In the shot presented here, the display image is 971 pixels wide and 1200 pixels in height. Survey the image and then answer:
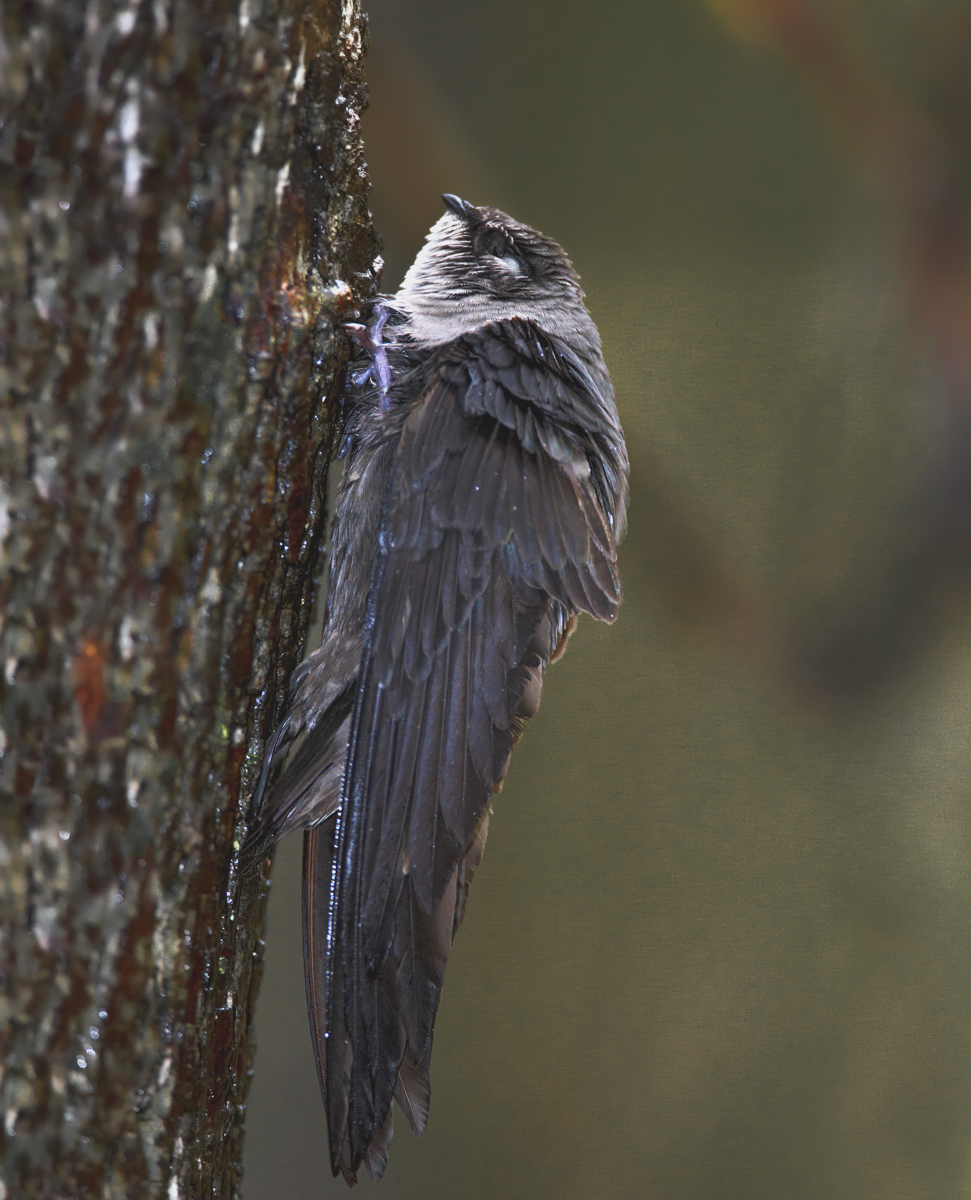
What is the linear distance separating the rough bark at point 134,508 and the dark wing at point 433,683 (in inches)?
5.9

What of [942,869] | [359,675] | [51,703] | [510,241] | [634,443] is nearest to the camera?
[51,703]

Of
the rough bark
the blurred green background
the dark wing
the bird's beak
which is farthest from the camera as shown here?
the blurred green background

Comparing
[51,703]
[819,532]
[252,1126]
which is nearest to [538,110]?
[819,532]

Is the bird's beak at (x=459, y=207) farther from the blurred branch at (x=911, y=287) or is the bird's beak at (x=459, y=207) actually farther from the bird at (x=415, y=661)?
the blurred branch at (x=911, y=287)

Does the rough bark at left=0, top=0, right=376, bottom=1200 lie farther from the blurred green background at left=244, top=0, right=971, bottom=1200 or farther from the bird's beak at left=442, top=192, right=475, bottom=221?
the blurred green background at left=244, top=0, right=971, bottom=1200

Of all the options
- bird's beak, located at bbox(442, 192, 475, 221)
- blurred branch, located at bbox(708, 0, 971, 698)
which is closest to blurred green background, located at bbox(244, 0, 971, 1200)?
blurred branch, located at bbox(708, 0, 971, 698)

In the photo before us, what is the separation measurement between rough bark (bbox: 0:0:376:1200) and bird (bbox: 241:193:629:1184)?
0.15 metres

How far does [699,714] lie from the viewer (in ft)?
6.21

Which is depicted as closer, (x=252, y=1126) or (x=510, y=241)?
(x=510, y=241)

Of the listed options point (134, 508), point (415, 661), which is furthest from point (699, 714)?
point (134, 508)

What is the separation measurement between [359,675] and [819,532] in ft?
4.14

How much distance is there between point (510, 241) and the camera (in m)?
1.33

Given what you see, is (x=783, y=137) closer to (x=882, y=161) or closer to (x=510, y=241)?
(x=882, y=161)

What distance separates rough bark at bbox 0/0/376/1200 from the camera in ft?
2.29
